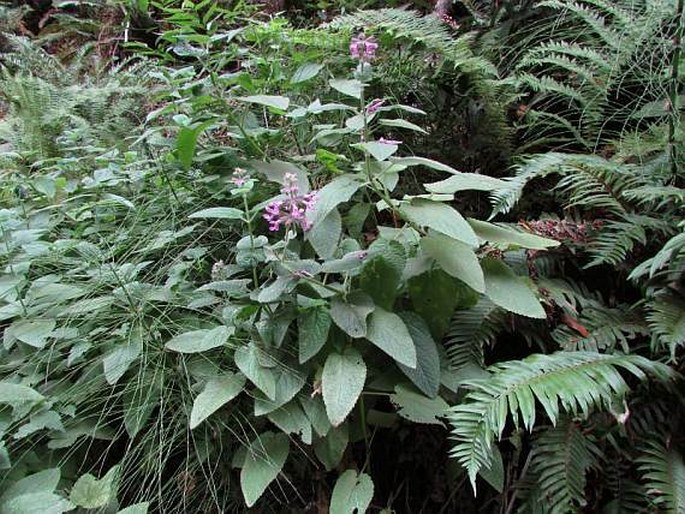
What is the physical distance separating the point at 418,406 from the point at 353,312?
0.70ft

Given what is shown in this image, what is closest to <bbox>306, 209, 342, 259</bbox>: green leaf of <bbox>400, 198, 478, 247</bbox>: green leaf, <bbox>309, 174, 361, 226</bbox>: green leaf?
<bbox>309, 174, 361, 226</bbox>: green leaf

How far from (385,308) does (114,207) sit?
1.02 m

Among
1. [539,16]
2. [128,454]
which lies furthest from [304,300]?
[539,16]

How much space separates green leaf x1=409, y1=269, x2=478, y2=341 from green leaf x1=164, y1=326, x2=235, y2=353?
38 cm

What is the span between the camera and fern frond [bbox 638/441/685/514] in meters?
0.86

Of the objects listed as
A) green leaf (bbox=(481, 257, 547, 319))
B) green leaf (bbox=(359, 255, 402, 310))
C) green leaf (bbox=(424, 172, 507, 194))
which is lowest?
green leaf (bbox=(359, 255, 402, 310))

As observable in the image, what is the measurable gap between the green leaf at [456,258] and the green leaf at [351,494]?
42 centimetres

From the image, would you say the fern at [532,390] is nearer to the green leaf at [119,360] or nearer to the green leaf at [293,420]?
the green leaf at [293,420]

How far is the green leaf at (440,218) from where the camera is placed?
927mm

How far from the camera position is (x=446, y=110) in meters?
1.79

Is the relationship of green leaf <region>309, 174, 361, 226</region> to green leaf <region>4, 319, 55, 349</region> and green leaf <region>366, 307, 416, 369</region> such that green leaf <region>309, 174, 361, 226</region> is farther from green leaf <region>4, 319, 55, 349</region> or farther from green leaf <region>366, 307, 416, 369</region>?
green leaf <region>4, 319, 55, 349</region>

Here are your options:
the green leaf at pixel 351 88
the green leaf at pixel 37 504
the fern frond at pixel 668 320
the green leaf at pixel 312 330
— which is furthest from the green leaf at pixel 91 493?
the fern frond at pixel 668 320

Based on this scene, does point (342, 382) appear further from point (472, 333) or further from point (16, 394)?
point (16, 394)

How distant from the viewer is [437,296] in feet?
3.50
